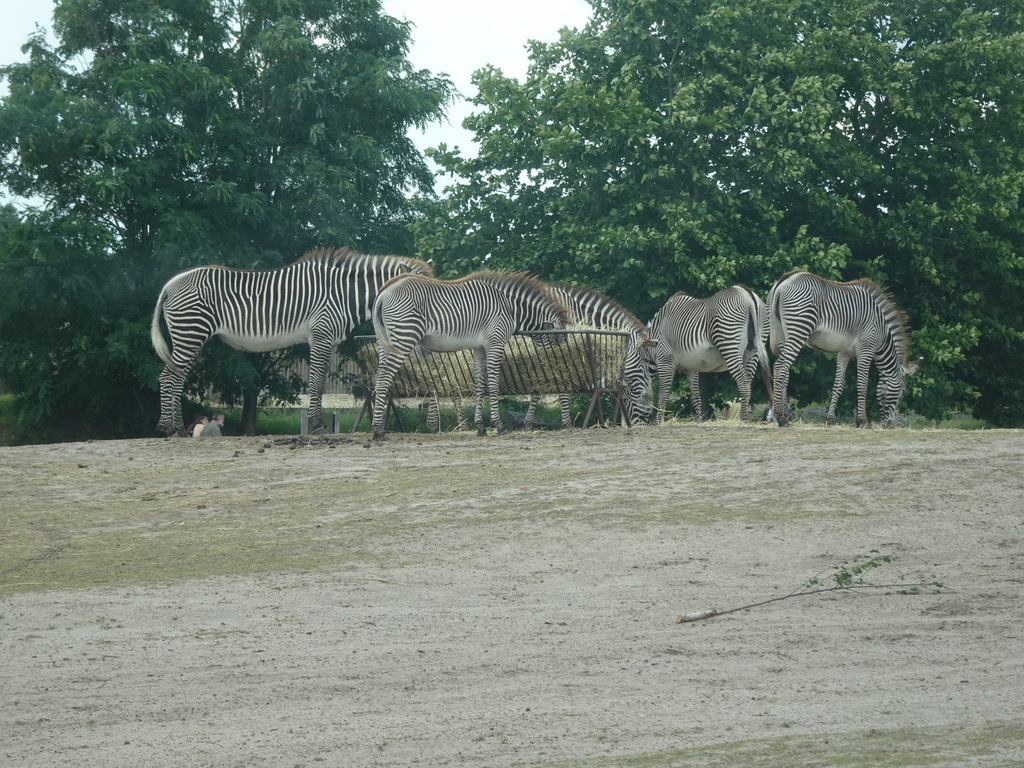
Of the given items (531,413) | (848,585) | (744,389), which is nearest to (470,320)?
(531,413)

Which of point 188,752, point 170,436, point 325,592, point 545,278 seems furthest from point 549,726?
point 545,278

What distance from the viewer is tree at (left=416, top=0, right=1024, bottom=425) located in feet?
82.9

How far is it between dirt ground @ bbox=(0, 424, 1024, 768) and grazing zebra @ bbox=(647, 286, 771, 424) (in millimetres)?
6426

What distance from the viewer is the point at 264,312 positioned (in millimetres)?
19219

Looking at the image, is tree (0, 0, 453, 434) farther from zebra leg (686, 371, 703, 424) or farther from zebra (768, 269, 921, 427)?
zebra (768, 269, 921, 427)

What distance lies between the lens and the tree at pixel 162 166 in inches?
904

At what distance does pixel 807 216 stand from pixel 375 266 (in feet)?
40.0

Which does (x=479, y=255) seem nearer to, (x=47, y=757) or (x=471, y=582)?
(x=471, y=582)

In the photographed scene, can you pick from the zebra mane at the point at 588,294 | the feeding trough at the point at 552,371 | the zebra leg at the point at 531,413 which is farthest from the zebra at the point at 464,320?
the zebra mane at the point at 588,294

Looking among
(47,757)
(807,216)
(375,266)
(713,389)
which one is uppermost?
(807,216)

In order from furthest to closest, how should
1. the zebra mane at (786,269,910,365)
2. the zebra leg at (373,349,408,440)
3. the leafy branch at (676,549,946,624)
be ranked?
the zebra mane at (786,269,910,365) < the zebra leg at (373,349,408,440) < the leafy branch at (676,549,946,624)

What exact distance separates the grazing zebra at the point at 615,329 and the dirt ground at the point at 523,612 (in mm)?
5766

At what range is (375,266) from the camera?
64.3 ft

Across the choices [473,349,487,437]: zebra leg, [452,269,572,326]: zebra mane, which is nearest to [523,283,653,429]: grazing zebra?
[452,269,572,326]: zebra mane
